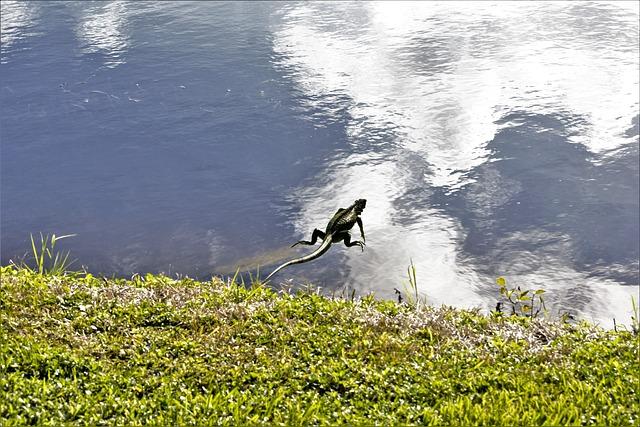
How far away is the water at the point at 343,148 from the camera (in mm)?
7512

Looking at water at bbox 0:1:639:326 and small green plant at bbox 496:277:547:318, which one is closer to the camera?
small green plant at bbox 496:277:547:318

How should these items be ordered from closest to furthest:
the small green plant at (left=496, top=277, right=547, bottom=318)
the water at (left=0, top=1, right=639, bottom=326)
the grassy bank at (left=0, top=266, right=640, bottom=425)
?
the grassy bank at (left=0, top=266, right=640, bottom=425)
the small green plant at (left=496, top=277, right=547, bottom=318)
the water at (left=0, top=1, right=639, bottom=326)

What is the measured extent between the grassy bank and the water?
152 cm

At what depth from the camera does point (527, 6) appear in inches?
609

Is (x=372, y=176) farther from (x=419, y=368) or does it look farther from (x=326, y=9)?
(x=326, y=9)

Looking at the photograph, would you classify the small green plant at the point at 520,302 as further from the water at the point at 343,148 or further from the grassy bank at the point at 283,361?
the grassy bank at the point at 283,361

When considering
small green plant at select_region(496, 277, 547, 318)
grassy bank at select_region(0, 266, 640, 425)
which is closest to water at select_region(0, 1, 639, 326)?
small green plant at select_region(496, 277, 547, 318)

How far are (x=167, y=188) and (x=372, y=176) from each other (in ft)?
7.51

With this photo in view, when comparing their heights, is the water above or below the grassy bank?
below

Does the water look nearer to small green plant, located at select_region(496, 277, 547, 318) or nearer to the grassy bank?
small green plant, located at select_region(496, 277, 547, 318)

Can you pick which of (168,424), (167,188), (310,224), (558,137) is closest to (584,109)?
(558,137)

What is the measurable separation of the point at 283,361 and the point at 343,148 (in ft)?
16.4

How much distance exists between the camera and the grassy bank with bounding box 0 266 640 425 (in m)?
4.20

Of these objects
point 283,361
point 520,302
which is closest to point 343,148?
point 520,302
